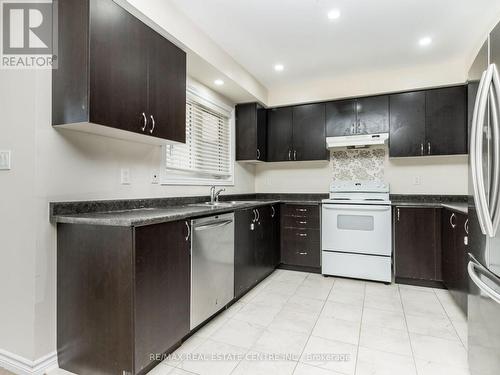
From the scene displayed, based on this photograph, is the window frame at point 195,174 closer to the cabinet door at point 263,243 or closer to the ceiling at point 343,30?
the ceiling at point 343,30

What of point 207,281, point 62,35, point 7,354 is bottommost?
point 7,354

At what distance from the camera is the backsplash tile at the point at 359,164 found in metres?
3.89

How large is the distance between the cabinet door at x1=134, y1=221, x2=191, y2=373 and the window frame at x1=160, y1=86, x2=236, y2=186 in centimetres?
95

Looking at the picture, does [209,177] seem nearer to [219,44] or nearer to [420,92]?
[219,44]

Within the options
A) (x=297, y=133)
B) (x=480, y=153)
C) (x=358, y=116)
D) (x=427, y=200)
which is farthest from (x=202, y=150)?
(x=427, y=200)

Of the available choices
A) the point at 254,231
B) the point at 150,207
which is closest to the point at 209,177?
the point at 254,231

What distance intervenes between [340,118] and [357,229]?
1.50 m

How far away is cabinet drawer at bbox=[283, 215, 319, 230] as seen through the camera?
372cm

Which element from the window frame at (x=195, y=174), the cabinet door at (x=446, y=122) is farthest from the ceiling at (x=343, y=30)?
the window frame at (x=195, y=174)

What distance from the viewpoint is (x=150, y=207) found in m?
2.49

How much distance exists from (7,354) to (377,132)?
406 cm

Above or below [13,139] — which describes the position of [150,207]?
below

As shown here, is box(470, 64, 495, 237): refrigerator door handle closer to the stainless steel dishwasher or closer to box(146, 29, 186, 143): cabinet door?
the stainless steel dishwasher

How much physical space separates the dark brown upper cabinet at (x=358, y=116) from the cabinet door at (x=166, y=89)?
226 cm
